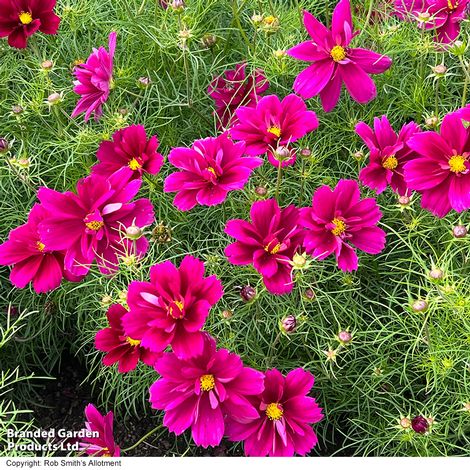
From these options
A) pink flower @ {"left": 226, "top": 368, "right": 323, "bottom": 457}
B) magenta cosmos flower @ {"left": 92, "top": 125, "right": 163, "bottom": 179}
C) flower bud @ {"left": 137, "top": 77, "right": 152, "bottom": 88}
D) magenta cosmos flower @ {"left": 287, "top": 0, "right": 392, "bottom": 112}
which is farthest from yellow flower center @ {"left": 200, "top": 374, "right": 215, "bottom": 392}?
flower bud @ {"left": 137, "top": 77, "right": 152, "bottom": 88}

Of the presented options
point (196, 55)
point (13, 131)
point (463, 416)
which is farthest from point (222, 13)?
point (463, 416)

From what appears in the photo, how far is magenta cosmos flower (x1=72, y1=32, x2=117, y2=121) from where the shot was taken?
1.33m

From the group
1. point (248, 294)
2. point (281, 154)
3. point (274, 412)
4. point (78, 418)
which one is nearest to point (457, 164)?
point (281, 154)

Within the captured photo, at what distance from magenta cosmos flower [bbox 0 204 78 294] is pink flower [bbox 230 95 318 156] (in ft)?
1.26

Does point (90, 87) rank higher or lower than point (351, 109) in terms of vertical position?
higher

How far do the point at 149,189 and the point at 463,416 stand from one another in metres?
0.77

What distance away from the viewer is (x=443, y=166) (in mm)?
1137

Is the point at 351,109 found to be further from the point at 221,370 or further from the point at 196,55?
the point at 221,370

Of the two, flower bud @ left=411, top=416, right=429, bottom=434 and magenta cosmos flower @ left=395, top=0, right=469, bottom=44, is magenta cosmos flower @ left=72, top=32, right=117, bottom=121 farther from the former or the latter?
flower bud @ left=411, top=416, right=429, bottom=434

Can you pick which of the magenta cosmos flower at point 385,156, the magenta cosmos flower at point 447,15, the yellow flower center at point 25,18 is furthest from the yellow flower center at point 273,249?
the yellow flower center at point 25,18

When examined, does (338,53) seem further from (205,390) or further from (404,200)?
(205,390)

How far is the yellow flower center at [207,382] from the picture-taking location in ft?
3.48

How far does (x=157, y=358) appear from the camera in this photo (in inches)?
44.6

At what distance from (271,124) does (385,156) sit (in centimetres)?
21
